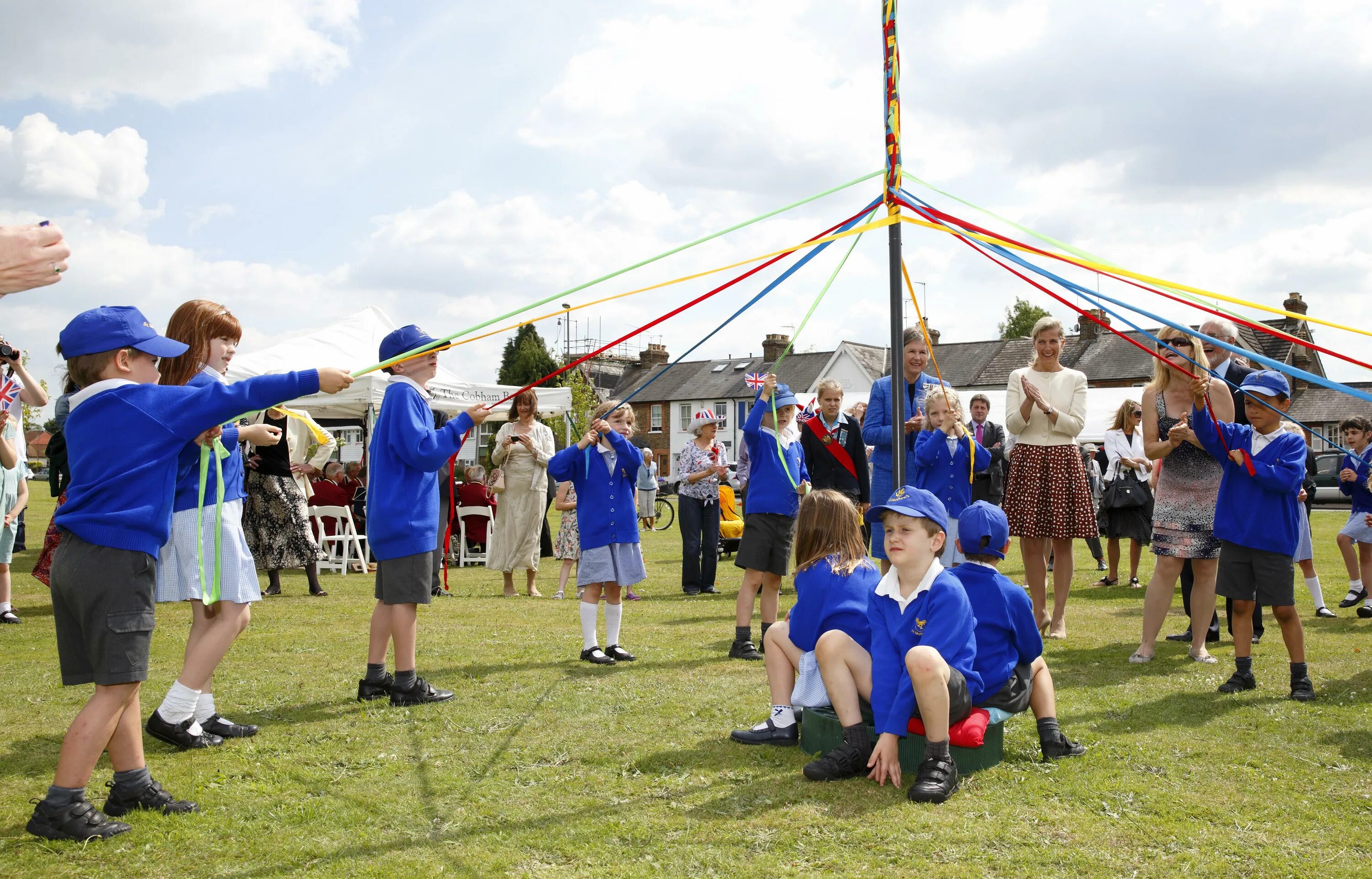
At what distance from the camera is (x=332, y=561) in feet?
41.8

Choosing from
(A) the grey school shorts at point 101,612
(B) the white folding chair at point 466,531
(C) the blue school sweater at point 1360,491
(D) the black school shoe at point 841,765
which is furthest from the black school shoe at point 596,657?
(B) the white folding chair at point 466,531

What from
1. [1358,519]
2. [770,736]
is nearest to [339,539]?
[770,736]

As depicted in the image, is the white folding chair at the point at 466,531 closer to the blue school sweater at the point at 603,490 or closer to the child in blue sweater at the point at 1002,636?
the blue school sweater at the point at 603,490

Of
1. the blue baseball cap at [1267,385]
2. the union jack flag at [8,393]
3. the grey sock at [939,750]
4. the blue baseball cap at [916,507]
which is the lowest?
the grey sock at [939,750]

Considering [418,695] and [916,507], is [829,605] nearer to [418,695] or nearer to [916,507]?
[916,507]

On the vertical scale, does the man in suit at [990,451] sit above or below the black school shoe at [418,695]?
above

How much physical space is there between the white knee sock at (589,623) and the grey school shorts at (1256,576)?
347 centimetres

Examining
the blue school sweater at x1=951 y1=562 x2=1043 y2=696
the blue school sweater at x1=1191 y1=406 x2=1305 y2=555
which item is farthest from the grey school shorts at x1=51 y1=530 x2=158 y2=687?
the blue school sweater at x1=1191 y1=406 x2=1305 y2=555

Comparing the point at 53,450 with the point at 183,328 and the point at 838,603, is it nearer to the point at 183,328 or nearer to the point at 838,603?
the point at 183,328

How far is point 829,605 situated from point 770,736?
65 centimetres

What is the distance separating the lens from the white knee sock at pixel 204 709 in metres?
4.48

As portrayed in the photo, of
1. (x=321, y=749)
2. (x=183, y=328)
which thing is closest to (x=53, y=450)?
(x=183, y=328)

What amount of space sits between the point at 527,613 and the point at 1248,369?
18.7 ft

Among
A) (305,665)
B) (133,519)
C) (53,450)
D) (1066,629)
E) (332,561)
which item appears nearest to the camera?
(133,519)
